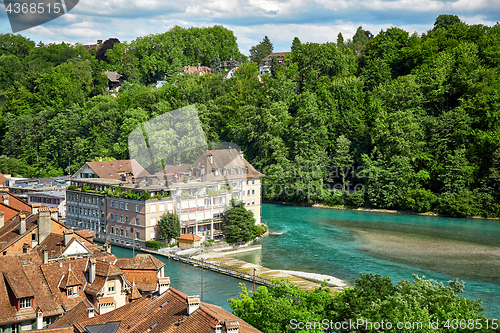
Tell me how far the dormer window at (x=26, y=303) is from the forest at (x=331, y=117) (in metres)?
60.7

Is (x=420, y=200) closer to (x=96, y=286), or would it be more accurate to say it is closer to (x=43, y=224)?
(x=43, y=224)

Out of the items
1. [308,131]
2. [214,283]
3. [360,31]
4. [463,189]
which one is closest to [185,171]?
[214,283]

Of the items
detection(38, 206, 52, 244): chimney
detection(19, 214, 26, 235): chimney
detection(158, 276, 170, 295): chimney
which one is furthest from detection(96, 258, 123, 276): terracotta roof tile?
detection(19, 214, 26, 235): chimney

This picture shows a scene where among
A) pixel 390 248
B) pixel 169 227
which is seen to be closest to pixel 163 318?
pixel 169 227

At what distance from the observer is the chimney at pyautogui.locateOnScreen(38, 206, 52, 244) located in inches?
1164

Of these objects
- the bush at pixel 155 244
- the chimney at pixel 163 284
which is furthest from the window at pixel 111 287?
the bush at pixel 155 244

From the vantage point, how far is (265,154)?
87438 mm

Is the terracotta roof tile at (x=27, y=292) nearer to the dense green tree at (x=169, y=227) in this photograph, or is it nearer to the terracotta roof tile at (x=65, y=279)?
the terracotta roof tile at (x=65, y=279)

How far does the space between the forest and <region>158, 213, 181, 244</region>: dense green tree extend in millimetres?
31787

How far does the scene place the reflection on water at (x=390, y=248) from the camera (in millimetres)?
42969

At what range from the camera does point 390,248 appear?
51.5 meters

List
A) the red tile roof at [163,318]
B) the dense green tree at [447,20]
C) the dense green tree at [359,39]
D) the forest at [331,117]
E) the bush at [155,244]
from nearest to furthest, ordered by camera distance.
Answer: the red tile roof at [163,318], the bush at [155,244], the forest at [331,117], the dense green tree at [447,20], the dense green tree at [359,39]

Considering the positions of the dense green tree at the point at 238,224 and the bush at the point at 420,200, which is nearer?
the dense green tree at the point at 238,224

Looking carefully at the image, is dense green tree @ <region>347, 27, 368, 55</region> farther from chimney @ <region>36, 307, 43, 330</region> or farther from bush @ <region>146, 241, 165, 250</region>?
chimney @ <region>36, 307, 43, 330</region>
